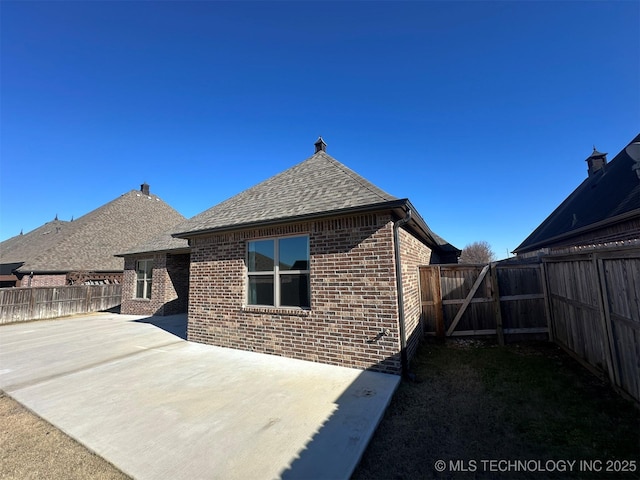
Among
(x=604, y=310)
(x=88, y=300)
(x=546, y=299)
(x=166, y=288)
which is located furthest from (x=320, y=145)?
(x=88, y=300)

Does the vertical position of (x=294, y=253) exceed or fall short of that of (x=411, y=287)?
it exceeds it

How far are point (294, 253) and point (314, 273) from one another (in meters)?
0.77

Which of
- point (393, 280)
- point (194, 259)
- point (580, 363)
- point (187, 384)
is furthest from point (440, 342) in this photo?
point (194, 259)

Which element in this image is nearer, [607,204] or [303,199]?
[303,199]

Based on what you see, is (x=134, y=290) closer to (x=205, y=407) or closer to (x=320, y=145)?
(x=320, y=145)

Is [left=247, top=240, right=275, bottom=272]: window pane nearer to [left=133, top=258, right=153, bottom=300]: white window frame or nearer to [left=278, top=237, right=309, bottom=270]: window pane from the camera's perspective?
[left=278, top=237, right=309, bottom=270]: window pane

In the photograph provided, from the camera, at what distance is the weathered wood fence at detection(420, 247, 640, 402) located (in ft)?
12.5

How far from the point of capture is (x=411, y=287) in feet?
21.8

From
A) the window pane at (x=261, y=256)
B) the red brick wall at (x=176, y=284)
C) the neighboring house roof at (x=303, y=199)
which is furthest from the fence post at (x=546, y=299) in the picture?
the red brick wall at (x=176, y=284)

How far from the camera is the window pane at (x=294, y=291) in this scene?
6.11 meters

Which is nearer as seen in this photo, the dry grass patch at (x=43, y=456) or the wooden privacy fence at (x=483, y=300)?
the dry grass patch at (x=43, y=456)

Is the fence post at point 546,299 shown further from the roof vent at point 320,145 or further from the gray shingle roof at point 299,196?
the roof vent at point 320,145

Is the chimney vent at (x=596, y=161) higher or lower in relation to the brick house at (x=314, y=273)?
higher

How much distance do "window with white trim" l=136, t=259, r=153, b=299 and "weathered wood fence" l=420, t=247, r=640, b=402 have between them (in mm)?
13335
